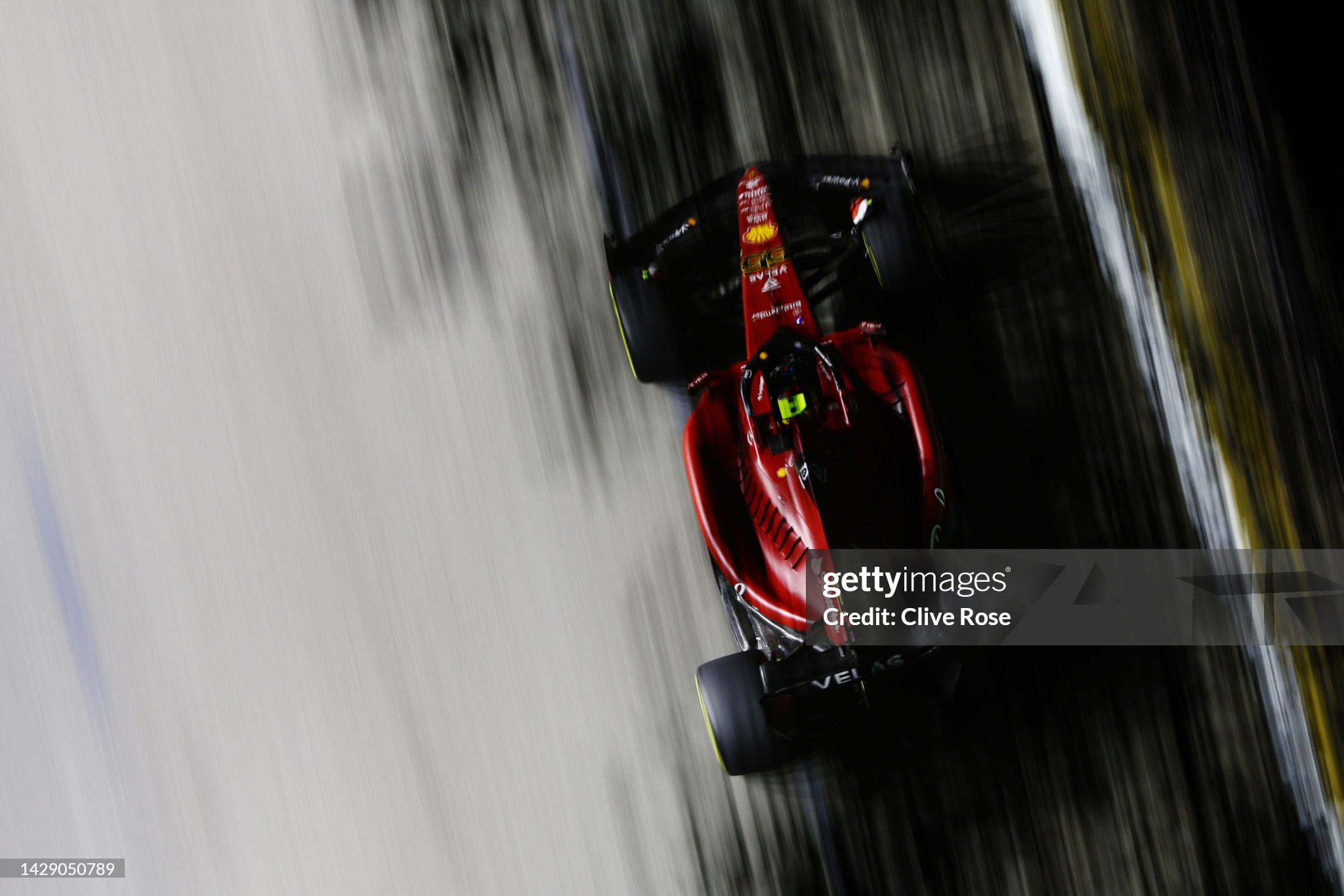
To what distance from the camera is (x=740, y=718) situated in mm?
2256

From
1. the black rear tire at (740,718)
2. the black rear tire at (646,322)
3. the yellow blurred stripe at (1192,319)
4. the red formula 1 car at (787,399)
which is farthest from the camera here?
the black rear tire at (646,322)

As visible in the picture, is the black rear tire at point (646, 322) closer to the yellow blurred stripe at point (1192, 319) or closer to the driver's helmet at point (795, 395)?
the driver's helmet at point (795, 395)

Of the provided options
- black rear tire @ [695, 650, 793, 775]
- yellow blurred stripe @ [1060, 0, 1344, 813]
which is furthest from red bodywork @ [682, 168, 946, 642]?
yellow blurred stripe @ [1060, 0, 1344, 813]

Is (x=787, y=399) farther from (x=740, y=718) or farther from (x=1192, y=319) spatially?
(x=1192, y=319)

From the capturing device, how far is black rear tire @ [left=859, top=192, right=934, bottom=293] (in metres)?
Result: 2.38

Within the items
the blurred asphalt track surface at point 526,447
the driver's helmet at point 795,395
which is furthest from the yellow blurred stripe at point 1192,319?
the driver's helmet at point 795,395

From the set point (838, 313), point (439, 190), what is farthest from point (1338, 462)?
point (439, 190)

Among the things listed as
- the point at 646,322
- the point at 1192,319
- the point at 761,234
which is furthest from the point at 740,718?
the point at 1192,319

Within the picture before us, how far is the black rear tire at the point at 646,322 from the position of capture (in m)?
2.54

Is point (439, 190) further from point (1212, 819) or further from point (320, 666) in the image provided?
point (1212, 819)

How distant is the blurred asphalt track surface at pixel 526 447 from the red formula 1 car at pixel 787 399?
0.22 meters

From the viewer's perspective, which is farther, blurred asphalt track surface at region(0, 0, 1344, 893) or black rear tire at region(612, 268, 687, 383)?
black rear tire at region(612, 268, 687, 383)

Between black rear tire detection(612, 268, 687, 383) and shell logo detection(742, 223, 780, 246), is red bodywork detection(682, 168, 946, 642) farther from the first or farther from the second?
black rear tire detection(612, 268, 687, 383)

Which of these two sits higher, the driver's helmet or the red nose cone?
the red nose cone
